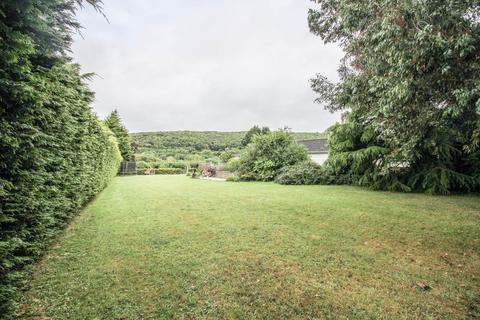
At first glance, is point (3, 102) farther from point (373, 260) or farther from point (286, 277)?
point (373, 260)

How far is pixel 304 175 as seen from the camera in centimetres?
1373

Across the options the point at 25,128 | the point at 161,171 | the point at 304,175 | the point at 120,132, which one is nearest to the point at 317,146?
the point at 304,175

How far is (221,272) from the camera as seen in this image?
310 cm

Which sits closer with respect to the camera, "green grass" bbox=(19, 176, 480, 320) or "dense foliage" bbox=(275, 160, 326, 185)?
"green grass" bbox=(19, 176, 480, 320)

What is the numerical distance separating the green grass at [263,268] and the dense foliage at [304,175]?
743 centimetres

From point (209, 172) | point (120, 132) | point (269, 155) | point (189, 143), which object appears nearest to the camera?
point (269, 155)

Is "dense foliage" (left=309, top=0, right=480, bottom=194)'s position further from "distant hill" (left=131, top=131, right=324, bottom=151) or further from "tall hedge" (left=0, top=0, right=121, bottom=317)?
"distant hill" (left=131, top=131, right=324, bottom=151)

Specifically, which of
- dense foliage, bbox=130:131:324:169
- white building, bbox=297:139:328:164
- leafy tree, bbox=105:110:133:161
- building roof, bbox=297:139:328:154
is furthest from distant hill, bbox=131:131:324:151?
white building, bbox=297:139:328:164

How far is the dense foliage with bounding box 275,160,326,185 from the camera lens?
43.9 feet

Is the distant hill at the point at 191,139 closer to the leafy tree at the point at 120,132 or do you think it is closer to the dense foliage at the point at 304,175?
the leafy tree at the point at 120,132

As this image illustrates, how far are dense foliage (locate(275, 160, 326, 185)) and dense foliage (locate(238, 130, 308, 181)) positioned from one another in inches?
72.5

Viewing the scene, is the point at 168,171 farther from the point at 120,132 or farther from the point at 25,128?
the point at 25,128

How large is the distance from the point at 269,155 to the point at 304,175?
140 inches

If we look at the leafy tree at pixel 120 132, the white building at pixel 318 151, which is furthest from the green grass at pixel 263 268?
the leafy tree at pixel 120 132
